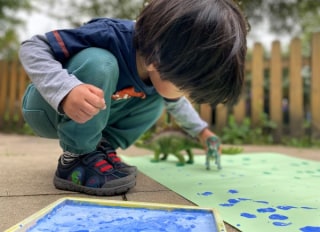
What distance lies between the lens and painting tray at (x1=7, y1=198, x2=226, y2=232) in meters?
0.76

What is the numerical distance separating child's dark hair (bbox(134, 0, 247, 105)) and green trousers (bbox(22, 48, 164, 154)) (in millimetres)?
185

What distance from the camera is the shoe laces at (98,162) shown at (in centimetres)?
118

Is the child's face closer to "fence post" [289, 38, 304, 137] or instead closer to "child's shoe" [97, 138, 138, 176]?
"child's shoe" [97, 138, 138, 176]

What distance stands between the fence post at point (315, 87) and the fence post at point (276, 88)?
31cm

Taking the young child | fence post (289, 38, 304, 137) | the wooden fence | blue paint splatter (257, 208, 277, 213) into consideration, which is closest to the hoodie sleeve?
the young child

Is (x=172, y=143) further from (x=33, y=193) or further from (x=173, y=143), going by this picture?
(x=33, y=193)

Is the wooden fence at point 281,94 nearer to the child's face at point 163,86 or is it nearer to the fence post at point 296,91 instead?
the fence post at point 296,91

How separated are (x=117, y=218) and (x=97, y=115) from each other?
0.39 metres

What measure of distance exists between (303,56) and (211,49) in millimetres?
3128

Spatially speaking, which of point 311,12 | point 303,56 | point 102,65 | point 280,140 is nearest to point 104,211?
point 102,65

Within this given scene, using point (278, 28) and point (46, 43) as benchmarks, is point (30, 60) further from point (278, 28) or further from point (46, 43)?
point (278, 28)

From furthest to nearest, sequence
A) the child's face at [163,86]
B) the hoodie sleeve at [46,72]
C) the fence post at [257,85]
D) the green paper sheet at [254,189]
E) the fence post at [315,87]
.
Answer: the fence post at [257,85] < the fence post at [315,87] < the child's face at [163,86] < the hoodie sleeve at [46,72] < the green paper sheet at [254,189]

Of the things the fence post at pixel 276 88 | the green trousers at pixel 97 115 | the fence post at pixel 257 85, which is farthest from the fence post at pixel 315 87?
the green trousers at pixel 97 115

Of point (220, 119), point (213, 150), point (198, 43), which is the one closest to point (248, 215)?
point (198, 43)
